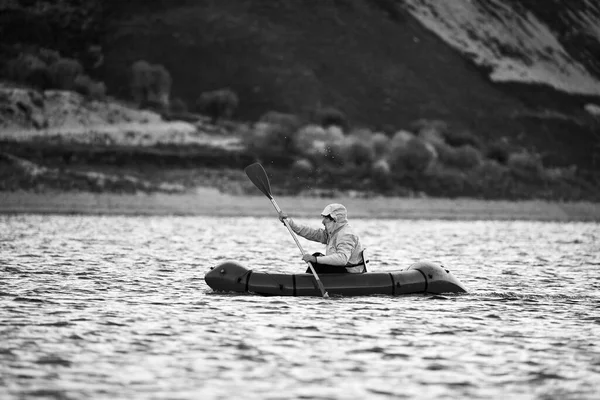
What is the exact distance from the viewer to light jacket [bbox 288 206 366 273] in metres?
21.5

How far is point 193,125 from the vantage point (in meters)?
154

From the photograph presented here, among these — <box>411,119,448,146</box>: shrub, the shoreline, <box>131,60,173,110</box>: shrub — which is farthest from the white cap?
<box>131,60,173,110</box>: shrub

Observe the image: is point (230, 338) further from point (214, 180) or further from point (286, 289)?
point (214, 180)

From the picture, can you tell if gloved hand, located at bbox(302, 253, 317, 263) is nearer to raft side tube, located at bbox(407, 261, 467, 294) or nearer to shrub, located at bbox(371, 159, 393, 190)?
raft side tube, located at bbox(407, 261, 467, 294)

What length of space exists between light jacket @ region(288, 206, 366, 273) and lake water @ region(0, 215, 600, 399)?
0.85 metres

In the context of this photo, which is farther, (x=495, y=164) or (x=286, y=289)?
(x=495, y=164)

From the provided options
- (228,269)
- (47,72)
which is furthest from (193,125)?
(228,269)

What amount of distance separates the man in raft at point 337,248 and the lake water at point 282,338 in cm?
72

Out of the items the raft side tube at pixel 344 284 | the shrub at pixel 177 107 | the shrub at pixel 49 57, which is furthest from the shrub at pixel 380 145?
the raft side tube at pixel 344 284

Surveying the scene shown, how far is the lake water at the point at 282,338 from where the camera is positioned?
12.8 m

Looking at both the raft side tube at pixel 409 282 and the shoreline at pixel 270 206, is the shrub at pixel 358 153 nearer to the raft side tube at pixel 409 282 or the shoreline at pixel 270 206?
the shoreline at pixel 270 206

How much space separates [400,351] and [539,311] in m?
6.43

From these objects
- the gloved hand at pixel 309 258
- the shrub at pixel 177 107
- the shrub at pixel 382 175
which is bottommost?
the gloved hand at pixel 309 258

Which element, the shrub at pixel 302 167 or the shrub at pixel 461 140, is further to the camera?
the shrub at pixel 461 140
